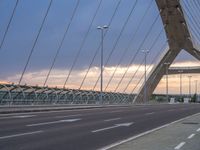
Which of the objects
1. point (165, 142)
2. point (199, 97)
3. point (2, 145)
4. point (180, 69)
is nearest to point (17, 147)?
point (2, 145)

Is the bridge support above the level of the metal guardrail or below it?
above

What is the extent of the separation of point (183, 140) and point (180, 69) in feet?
326

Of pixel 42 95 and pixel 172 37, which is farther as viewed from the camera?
pixel 172 37

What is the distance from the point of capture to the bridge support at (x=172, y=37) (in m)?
69.0

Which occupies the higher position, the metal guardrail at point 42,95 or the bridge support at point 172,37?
the bridge support at point 172,37

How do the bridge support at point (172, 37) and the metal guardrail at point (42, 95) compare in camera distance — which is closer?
the metal guardrail at point (42, 95)

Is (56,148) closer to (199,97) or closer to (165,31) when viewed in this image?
(165,31)

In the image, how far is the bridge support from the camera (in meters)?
69.0

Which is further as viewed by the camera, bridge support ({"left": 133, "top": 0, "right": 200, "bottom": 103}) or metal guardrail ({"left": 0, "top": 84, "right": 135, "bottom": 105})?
bridge support ({"left": 133, "top": 0, "right": 200, "bottom": 103})

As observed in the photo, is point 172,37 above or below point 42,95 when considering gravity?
above

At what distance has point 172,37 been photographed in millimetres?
79562

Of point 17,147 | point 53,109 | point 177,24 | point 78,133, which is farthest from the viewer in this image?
point 177,24

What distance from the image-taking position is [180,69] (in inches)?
4456

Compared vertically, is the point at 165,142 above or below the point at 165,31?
below
